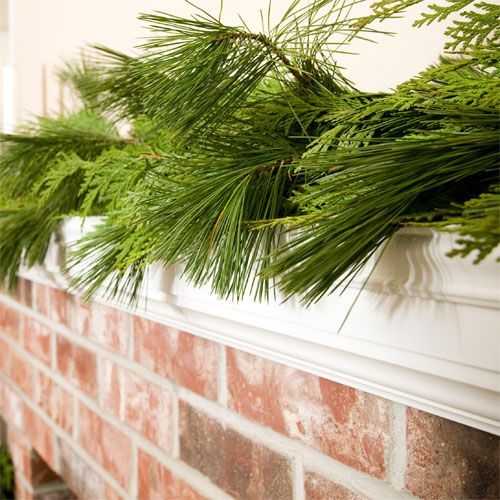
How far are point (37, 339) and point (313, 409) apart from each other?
920mm

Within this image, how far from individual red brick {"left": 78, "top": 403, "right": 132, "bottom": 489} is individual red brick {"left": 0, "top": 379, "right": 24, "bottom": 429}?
0.46 m

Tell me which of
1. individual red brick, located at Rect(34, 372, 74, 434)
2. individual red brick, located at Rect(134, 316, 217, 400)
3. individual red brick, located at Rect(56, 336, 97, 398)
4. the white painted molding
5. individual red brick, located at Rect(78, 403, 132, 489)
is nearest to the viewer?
the white painted molding

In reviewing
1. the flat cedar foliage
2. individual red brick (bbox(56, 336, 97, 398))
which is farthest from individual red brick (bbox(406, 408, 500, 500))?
individual red brick (bbox(56, 336, 97, 398))

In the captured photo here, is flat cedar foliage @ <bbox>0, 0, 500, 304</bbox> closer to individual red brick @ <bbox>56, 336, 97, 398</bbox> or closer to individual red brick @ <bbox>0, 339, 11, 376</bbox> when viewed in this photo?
individual red brick @ <bbox>56, 336, 97, 398</bbox>

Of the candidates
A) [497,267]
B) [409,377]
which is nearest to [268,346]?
[409,377]

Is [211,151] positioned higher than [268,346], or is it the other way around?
[211,151]

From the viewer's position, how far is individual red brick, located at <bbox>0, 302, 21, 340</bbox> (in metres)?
1.48

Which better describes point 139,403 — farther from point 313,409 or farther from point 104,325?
point 313,409

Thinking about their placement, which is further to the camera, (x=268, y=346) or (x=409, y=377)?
(x=268, y=346)

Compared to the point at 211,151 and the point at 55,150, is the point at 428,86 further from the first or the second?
the point at 55,150

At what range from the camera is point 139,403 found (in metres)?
0.90

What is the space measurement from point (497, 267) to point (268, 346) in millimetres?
277

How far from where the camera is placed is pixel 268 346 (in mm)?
559

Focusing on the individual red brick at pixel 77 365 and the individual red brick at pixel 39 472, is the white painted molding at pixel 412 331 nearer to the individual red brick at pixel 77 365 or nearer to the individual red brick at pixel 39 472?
the individual red brick at pixel 77 365
